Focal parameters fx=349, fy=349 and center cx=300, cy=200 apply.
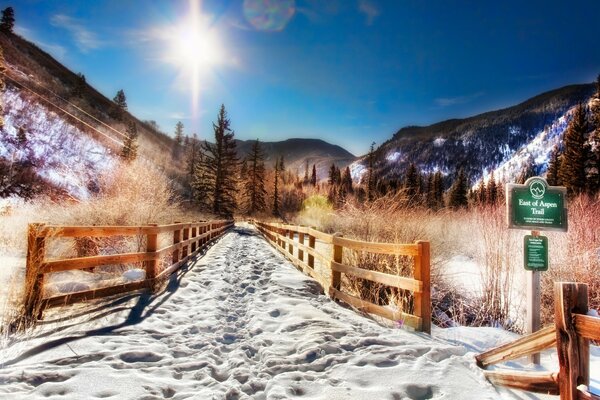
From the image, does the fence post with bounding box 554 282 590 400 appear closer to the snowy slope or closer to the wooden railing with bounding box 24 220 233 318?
the wooden railing with bounding box 24 220 233 318

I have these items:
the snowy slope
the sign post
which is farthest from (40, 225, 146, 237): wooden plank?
the snowy slope

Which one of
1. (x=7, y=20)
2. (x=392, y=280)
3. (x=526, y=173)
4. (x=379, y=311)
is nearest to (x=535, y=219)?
(x=392, y=280)

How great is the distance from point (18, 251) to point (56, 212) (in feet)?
9.76

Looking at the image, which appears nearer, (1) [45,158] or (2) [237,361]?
(2) [237,361]

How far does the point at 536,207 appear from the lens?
4.03 metres

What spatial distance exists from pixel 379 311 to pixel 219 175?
40304 mm

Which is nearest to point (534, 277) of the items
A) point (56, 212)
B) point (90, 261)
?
point (90, 261)

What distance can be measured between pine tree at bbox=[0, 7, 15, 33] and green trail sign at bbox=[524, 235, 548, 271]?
106962 millimetres

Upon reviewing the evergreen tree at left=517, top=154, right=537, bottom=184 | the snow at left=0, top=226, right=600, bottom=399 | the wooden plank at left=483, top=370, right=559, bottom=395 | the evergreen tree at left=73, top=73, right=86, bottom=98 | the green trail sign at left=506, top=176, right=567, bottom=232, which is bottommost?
the snow at left=0, top=226, right=600, bottom=399

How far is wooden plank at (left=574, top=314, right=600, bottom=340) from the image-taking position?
6.71ft

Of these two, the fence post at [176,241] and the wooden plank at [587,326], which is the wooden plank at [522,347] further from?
the fence post at [176,241]

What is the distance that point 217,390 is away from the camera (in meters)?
2.86

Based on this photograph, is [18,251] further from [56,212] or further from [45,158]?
[45,158]

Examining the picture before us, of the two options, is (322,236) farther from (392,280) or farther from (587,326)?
(587,326)
